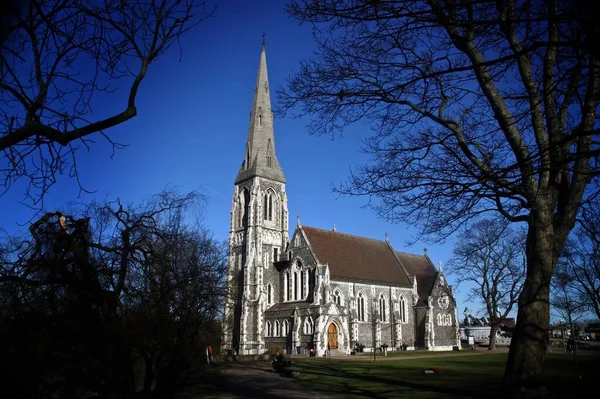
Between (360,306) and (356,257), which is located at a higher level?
(356,257)

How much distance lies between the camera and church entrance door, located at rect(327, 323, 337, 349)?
4276 cm

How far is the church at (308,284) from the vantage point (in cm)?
4334

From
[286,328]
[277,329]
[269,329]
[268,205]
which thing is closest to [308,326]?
[286,328]

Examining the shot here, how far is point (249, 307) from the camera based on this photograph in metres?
47.5

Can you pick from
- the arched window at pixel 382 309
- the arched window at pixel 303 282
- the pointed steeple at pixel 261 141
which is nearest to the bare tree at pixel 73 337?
the arched window at pixel 303 282

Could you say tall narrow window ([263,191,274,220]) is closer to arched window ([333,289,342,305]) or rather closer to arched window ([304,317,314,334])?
arched window ([333,289,342,305])

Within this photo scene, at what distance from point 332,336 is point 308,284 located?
5.22 m

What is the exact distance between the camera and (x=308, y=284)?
45219mm

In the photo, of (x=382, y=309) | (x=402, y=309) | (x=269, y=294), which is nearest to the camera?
(x=269, y=294)

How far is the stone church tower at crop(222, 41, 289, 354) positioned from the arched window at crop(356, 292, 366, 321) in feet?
29.4

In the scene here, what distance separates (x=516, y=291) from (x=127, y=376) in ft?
135

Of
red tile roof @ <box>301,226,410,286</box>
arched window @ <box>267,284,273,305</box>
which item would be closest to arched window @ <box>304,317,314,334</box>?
red tile roof @ <box>301,226,410,286</box>

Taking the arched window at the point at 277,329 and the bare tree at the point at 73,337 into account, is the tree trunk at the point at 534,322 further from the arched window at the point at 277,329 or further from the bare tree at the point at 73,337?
the arched window at the point at 277,329

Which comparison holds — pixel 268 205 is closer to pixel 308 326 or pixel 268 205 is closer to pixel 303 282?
pixel 303 282
